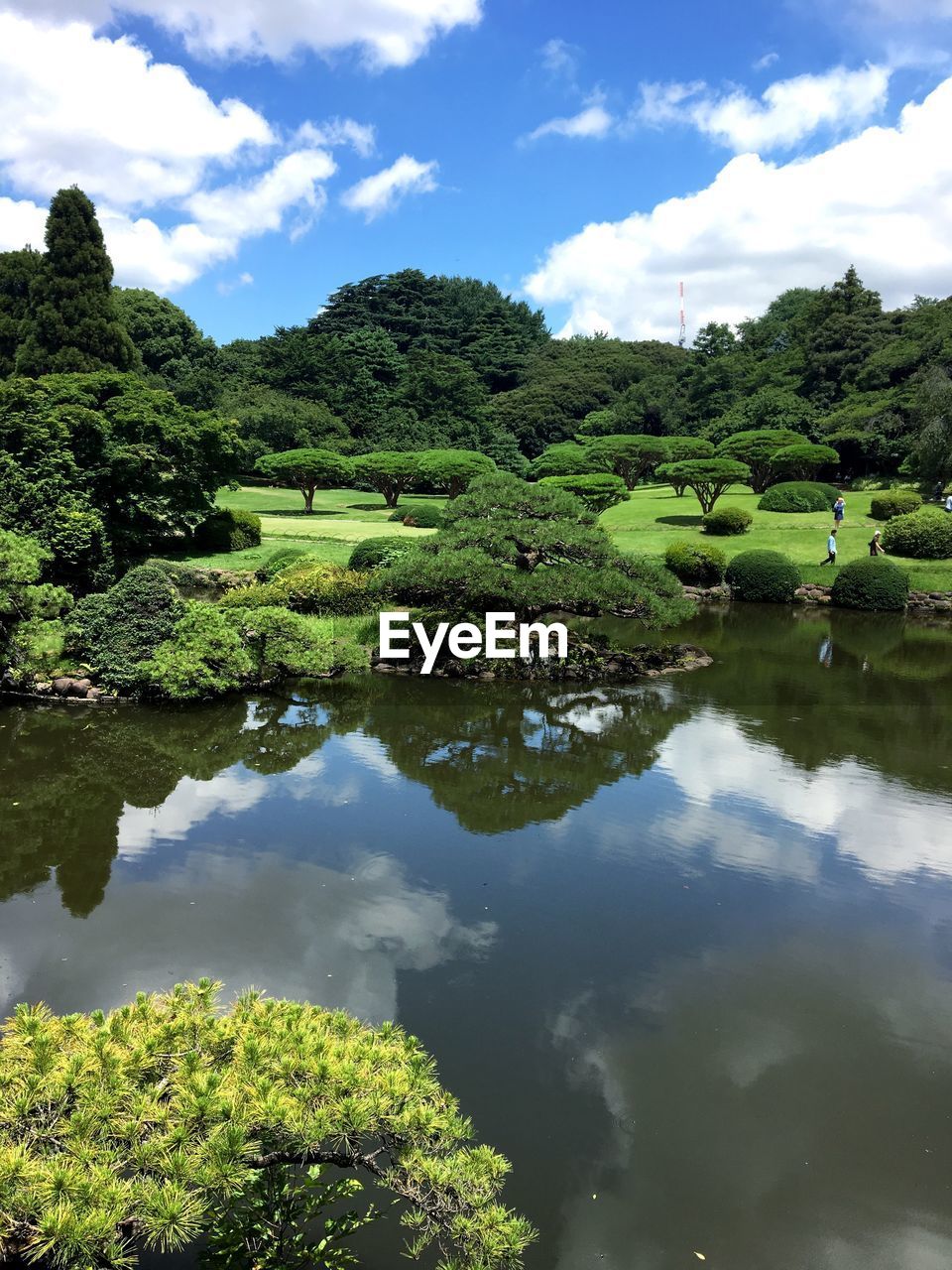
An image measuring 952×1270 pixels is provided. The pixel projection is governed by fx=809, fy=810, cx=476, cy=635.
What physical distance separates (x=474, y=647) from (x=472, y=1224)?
1141 cm

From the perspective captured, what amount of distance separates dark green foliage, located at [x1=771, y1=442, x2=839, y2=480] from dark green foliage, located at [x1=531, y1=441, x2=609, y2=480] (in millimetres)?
8784

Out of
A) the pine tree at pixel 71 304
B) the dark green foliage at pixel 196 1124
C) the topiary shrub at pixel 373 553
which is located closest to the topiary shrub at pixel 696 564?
the topiary shrub at pixel 373 553

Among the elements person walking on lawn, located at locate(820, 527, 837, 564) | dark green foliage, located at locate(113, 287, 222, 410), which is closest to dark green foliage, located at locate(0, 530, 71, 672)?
person walking on lawn, located at locate(820, 527, 837, 564)

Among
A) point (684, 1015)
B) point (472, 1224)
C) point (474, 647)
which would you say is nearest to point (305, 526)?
point (474, 647)

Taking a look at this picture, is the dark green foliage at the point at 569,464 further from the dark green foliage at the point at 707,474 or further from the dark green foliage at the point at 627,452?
the dark green foliage at the point at 707,474

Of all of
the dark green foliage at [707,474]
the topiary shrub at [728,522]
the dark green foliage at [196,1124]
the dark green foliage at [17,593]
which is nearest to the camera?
the dark green foliage at [196,1124]

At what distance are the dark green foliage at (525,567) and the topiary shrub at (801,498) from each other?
2031 cm

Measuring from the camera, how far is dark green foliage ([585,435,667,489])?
40.7m

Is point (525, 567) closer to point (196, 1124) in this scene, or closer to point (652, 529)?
point (196, 1124)

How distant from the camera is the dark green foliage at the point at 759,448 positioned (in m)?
35.5

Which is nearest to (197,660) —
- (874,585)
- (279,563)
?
(279,563)

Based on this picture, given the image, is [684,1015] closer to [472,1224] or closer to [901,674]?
[472,1224]

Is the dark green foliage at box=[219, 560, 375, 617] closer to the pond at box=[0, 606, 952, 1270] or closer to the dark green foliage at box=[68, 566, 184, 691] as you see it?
the dark green foliage at box=[68, 566, 184, 691]

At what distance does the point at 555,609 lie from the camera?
13711mm
